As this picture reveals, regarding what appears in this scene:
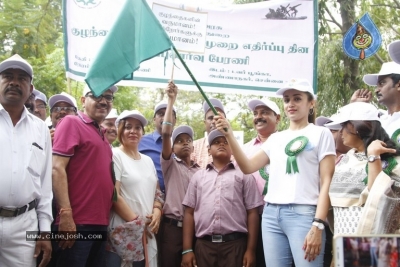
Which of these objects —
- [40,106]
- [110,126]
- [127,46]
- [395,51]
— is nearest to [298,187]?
[395,51]

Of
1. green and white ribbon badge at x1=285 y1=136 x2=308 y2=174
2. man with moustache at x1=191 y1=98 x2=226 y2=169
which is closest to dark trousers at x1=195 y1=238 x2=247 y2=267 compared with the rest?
green and white ribbon badge at x1=285 y1=136 x2=308 y2=174

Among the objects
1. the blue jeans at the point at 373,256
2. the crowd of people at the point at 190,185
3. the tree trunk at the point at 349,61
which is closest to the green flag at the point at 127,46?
the crowd of people at the point at 190,185

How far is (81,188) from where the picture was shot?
12.8 feet

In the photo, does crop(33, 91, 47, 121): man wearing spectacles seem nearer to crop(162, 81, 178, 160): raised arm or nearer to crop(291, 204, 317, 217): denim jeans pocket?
crop(162, 81, 178, 160): raised arm

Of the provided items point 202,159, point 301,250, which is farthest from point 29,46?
point 301,250

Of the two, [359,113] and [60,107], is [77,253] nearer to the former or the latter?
[60,107]

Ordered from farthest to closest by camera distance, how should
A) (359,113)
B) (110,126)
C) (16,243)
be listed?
(110,126)
(359,113)
(16,243)

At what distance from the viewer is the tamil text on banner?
5.65 m

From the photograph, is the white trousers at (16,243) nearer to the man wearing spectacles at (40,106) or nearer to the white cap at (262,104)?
the man wearing spectacles at (40,106)

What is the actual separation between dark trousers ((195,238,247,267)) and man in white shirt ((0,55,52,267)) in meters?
1.44

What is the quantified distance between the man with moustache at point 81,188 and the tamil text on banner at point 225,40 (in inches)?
70.4

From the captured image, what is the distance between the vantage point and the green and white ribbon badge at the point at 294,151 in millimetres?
3723

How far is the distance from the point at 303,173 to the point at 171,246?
1584 millimetres

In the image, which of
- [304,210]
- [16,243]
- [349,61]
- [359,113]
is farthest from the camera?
[349,61]
